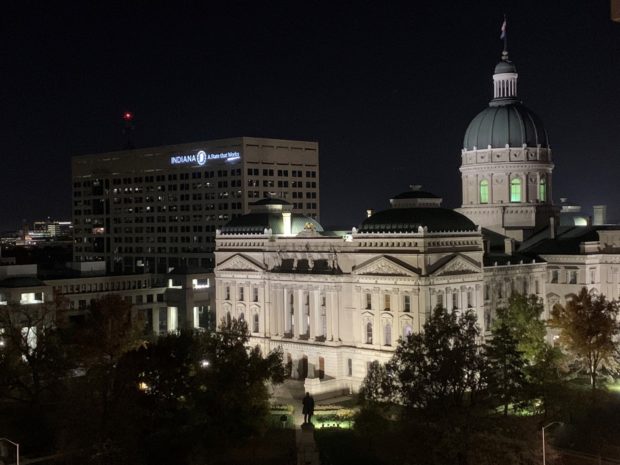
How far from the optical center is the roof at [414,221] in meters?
99.2

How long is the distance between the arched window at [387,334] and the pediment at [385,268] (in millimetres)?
5717

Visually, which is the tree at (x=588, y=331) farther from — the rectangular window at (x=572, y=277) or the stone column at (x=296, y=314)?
the stone column at (x=296, y=314)

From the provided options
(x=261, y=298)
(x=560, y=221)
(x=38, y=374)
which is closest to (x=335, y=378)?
(x=261, y=298)

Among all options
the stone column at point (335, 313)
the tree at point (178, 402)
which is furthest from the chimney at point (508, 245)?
the tree at point (178, 402)

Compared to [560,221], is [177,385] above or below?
below

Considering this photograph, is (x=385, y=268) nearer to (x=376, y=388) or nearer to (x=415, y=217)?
(x=415, y=217)

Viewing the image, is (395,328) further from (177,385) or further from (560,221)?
(560,221)

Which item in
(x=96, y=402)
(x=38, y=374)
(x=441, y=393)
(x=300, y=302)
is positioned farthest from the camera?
(x=300, y=302)

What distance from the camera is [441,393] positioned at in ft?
210

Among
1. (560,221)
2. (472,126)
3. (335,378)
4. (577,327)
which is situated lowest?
(335,378)

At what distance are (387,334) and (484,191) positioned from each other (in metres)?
40.1

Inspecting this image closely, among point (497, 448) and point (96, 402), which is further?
point (96, 402)

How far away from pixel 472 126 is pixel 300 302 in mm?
41294

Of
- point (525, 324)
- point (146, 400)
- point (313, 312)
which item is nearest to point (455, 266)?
point (525, 324)
